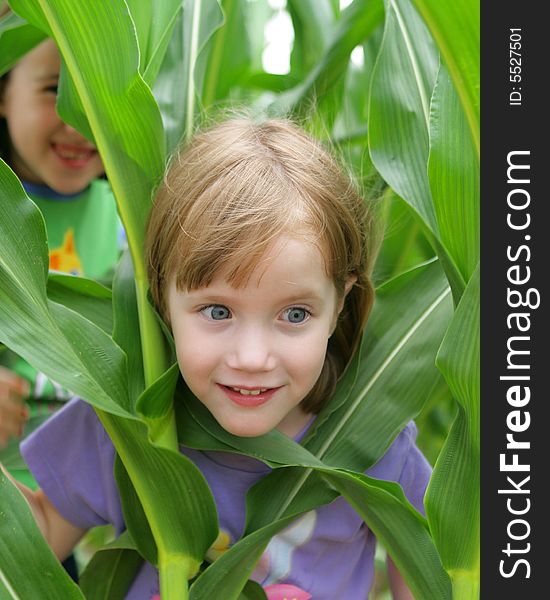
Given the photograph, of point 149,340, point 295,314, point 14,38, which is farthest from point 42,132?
point 295,314

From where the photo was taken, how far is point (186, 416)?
2.89 feet

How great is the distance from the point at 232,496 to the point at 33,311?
0.29 meters

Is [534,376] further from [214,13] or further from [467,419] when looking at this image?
[214,13]

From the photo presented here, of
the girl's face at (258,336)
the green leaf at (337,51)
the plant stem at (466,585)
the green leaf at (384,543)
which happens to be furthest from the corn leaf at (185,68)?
the plant stem at (466,585)

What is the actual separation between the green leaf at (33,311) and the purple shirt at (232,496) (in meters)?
0.15

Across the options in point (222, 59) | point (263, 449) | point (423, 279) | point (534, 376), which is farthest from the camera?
point (222, 59)

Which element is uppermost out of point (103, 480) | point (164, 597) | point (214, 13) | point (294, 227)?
point (214, 13)

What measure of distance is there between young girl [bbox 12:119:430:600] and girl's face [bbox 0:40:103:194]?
0.36 m

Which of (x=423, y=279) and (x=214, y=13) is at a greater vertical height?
(x=214, y=13)

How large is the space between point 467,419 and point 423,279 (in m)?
0.24

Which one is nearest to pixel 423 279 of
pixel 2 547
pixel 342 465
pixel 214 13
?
pixel 342 465

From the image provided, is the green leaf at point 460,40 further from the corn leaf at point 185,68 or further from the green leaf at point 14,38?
the green leaf at point 14,38

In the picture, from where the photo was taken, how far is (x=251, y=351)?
74cm

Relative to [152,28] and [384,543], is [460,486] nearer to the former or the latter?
[384,543]
